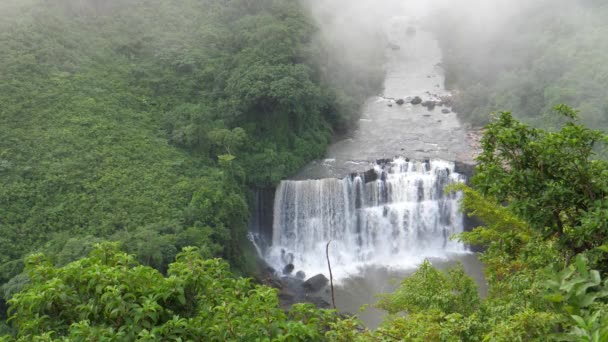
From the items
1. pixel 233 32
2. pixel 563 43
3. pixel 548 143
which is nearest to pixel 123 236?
pixel 548 143

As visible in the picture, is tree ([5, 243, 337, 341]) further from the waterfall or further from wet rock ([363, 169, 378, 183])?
wet rock ([363, 169, 378, 183])

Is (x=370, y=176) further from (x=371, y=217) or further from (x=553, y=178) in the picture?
(x=553, y=178)

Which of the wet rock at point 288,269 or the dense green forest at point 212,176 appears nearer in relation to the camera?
the dense green forest at point 212,176

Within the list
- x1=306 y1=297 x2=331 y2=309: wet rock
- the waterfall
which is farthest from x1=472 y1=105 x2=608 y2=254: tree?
the waterfall

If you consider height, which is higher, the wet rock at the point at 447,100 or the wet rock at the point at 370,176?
the wet rock at the point at 447,100

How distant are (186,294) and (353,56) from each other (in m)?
32.5

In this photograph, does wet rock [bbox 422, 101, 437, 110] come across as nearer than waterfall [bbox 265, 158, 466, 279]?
No

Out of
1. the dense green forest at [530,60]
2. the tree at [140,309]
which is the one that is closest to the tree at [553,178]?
the tree at [140,309]

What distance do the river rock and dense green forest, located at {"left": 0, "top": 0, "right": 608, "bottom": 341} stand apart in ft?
8.72

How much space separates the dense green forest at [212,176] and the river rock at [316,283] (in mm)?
2657

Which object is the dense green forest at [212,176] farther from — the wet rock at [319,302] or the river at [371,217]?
the wet rock at [319,302]

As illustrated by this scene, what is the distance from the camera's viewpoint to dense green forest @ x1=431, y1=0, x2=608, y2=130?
2680cm

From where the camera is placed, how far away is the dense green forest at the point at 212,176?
5578 millimetres

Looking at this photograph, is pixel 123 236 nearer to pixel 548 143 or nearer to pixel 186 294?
pixel 186 294
